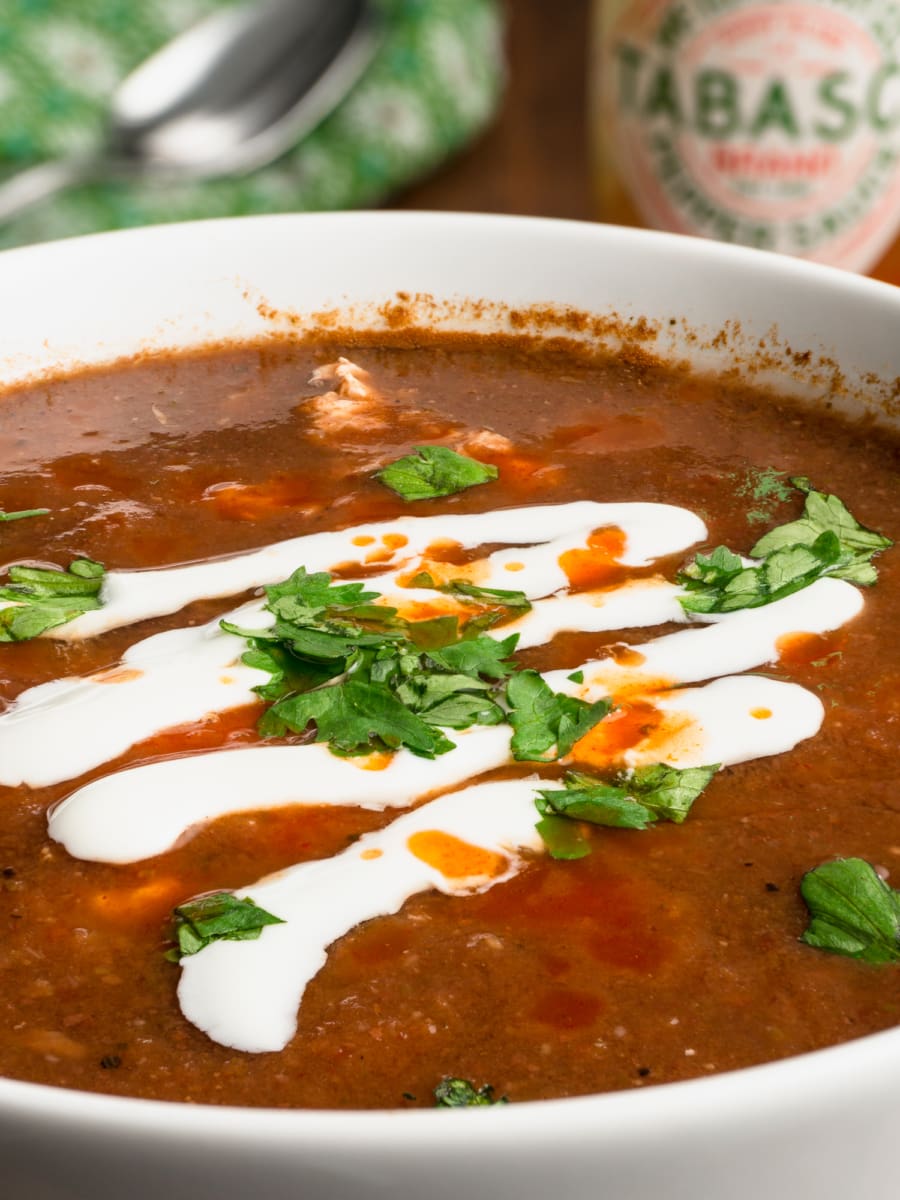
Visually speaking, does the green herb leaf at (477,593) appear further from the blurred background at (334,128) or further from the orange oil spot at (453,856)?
the blurred background at (334,128)

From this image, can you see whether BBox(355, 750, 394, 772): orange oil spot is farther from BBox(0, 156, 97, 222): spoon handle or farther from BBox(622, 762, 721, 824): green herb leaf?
BBox(0, 156, 97, 222): spoon handle

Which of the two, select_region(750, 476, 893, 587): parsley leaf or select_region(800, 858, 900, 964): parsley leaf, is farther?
select_region(750, 476, 893, 587): parsley leaf

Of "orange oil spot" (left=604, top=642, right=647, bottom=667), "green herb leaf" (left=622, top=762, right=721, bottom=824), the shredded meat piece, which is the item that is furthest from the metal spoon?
"green herb leaf" (left=622, top=762, right=721, bottom=824)

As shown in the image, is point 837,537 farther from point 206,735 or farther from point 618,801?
point 206,735

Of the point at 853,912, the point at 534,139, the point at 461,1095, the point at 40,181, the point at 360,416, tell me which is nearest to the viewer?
the point at 461,1095

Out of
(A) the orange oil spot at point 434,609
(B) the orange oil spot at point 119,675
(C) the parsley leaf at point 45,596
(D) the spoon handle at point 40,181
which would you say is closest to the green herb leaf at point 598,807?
(A) the orange oil spot at point 434,609

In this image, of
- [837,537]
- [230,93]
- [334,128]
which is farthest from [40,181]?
[837,537]

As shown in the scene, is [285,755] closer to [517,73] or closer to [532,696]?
[532,696]
